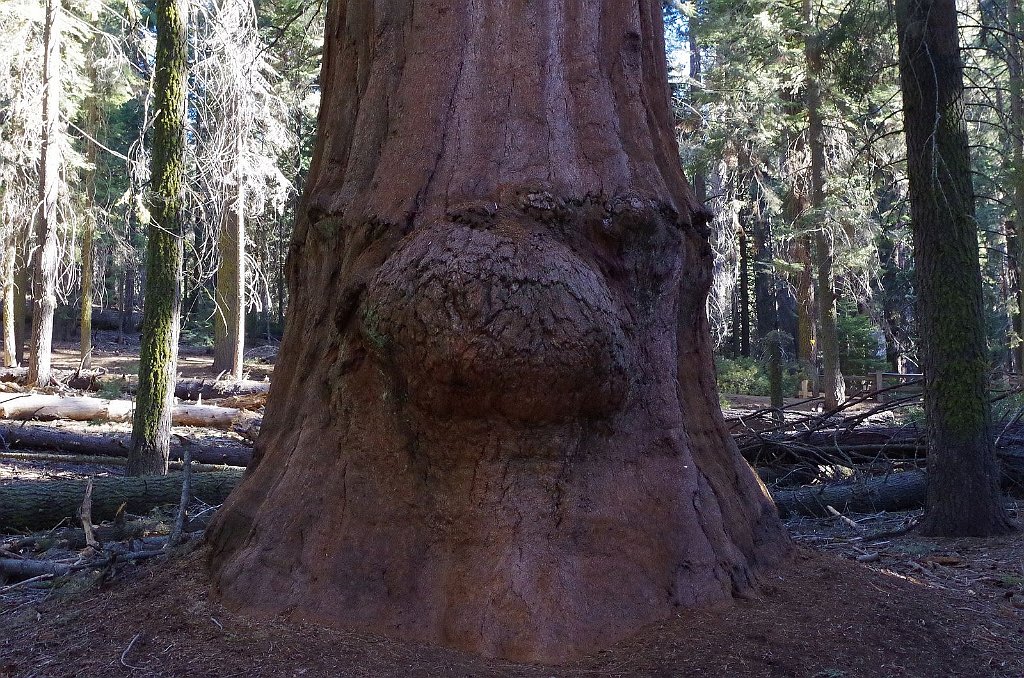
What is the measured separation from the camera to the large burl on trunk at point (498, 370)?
3.39m

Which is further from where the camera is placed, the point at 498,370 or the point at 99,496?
the point at 99,496

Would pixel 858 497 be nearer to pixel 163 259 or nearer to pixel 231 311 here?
pixel 163 259

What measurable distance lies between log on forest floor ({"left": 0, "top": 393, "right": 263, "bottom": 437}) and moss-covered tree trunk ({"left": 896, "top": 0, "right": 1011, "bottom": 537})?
10373mm

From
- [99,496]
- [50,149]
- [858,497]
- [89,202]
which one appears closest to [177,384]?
[50,149]

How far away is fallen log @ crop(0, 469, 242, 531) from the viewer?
7059mm

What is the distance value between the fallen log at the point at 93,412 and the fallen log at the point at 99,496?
616cm

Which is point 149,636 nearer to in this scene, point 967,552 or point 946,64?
point 967,552

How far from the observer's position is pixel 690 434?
419cm

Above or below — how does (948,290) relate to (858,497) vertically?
above

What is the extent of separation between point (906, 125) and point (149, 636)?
6265 millimetres

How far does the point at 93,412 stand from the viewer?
46.8 ft

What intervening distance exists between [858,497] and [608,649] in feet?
17.2

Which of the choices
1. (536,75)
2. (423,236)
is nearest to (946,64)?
(536,75)

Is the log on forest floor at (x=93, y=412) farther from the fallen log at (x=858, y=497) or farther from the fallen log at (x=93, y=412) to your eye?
the fallen log at (x=858, y=497)
